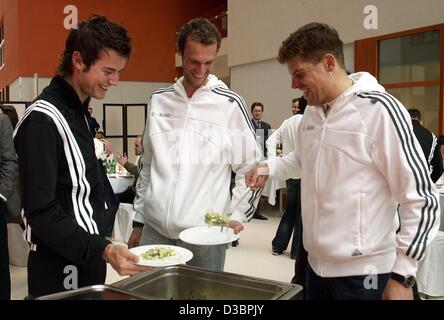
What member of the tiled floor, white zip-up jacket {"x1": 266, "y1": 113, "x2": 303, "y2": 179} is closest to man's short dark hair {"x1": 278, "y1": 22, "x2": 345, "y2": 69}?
the tiled floor

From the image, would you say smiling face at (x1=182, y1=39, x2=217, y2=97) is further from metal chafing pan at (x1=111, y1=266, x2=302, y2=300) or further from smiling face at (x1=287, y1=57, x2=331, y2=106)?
metal chafing pan at (x1=111, y1=266, x2=302, y2=300)

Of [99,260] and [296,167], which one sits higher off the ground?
[296,167]

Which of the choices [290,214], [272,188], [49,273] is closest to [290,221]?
[290,214]

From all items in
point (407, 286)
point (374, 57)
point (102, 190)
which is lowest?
point (407, 286)

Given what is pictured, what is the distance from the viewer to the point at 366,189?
1.31 m

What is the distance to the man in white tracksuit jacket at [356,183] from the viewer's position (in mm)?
1230

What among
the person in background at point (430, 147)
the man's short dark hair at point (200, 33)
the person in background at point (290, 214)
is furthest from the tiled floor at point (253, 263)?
the man's short dark hair at point (200, 33)

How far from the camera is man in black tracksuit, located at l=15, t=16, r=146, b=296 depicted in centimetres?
118

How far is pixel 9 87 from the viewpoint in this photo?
1185 centimetres

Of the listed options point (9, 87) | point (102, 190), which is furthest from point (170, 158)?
point (9, 87)
